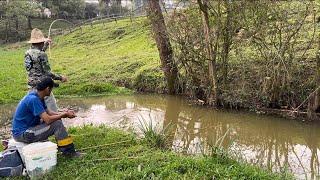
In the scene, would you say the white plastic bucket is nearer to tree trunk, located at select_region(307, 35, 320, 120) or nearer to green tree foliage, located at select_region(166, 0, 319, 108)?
green tree foliage, located at select_region(166, 0, 319, 108)

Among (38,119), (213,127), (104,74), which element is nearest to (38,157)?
(38,119)

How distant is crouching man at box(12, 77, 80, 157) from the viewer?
7.00 meters

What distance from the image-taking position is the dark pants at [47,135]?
7.12 meters

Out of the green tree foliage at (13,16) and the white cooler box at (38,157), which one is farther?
the green tree foliage at (13,16)

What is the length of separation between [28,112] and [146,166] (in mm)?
1998

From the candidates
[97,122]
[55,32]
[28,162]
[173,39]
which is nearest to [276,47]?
[173,39]

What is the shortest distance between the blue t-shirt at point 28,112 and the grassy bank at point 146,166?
748 mm

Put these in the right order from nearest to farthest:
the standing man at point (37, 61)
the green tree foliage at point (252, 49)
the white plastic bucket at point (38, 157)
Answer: the white plastic bucket at point (38, 157), the standing man at point (37, 61), the green tree foliage at point (252, 49)

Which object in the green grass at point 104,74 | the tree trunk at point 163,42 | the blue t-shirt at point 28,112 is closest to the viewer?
the blue t-shirt at point 28,112

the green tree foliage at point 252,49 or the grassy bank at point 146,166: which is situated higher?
the green tree foliage at point 252,49

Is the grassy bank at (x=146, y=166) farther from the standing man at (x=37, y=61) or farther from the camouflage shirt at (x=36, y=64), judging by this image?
the camouflage shirt at (x=36, y=64)

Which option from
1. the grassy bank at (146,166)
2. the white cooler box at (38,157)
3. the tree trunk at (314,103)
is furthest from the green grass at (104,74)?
the white cooler box at (38,157)

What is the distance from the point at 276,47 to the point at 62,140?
21.3 feet

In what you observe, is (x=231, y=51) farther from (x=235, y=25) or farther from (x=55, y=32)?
(x=55, y=32)
